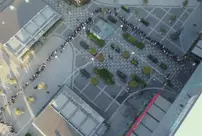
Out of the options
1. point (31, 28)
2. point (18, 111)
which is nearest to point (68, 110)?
point (18, 111)

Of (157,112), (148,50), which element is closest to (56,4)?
(148,50)

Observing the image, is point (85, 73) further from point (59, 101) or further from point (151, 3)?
point (151, 3)

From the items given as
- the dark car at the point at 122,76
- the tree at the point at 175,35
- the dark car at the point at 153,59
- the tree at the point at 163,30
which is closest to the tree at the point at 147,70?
the dark car at the point at 153,59

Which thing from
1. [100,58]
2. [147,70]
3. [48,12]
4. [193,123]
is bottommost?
[193,123]

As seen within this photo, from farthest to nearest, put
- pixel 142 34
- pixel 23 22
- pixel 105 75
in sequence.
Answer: pixel 142 34 → pixel 23 22 → pixel 105 75

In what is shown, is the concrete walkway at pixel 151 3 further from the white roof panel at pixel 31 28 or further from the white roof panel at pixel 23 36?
the white roof panel at pixel 23 36

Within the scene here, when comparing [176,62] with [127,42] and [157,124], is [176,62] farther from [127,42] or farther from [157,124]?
[157,124]

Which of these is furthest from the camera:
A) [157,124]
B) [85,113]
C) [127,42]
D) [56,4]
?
[56,4]
